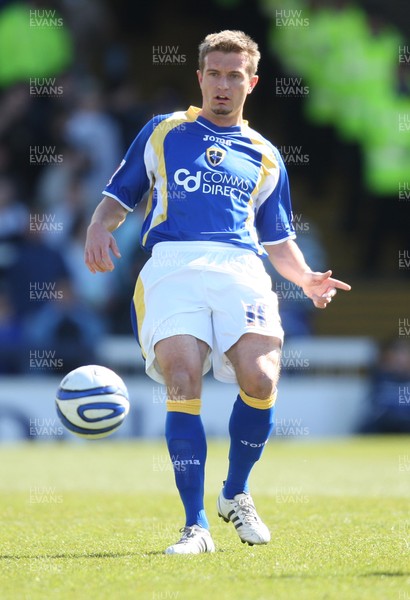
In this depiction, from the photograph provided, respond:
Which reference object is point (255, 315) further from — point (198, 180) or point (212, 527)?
point (212, 527)

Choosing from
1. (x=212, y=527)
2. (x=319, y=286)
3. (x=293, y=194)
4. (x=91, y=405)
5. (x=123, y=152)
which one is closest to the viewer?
(x=319, y=286)

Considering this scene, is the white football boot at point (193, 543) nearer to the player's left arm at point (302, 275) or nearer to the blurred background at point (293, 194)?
the player's left arm at point (302, 275)

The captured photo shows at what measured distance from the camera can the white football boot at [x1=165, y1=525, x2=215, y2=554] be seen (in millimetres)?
5418

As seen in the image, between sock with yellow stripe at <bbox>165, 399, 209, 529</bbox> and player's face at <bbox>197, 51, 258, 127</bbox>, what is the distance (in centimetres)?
146

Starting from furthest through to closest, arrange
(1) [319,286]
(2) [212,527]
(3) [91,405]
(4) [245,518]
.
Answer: (2) [212,527] → (3) [91,405] → (1) [319,286] → (4) [245,518]

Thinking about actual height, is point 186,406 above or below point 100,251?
below

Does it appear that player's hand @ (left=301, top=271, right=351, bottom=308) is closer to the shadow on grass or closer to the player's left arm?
the player's left arm

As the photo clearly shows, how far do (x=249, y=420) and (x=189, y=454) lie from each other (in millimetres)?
392

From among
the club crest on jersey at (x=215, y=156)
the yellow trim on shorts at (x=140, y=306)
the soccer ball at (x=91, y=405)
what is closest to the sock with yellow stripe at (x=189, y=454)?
the yellow trim on shorts at (x=140, y=306)

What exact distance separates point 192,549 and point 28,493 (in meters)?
3.32

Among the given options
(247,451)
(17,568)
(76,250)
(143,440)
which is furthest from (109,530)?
(76,250)

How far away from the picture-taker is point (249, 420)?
593 cm

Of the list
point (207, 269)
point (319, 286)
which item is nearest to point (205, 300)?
point (207, 269)

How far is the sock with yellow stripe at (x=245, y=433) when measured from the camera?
589 centimetres
